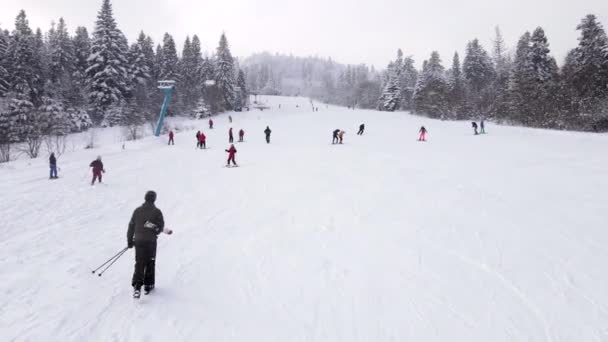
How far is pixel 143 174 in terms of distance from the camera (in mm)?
16547

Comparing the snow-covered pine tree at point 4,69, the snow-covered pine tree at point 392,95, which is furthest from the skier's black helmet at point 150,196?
the snow-covered pine tree at point 392,95

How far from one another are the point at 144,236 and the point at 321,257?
3.38 meters

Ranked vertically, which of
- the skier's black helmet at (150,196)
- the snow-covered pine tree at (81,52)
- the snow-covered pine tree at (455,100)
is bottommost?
the skier's black helmet at (150,196)

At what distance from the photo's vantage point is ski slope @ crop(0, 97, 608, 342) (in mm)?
4695

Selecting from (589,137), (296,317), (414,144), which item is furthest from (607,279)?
(589,137)

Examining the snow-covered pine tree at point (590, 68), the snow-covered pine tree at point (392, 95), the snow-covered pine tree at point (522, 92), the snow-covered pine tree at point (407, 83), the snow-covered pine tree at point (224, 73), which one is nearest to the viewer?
the snow-covered pine tree at point (590, 68)

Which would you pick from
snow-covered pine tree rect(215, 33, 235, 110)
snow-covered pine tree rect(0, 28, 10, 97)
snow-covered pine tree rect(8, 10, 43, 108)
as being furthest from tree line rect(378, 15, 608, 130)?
snow-covered pine tree rect(0, 28, 10, 97)

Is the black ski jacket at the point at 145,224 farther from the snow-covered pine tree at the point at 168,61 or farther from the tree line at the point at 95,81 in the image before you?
the snow-covered pine tree at the point at 168,61

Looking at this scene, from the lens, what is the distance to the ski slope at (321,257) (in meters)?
4.70

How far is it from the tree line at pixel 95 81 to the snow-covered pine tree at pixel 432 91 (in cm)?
3442

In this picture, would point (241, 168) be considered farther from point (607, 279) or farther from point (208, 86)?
point (208, 86)

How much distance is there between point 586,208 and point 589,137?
2033 centimetres

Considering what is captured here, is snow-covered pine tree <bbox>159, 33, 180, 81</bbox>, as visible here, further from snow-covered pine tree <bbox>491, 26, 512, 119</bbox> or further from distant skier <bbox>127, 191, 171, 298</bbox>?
distant skier <bbox>127, 191, 171, 298</bbox>

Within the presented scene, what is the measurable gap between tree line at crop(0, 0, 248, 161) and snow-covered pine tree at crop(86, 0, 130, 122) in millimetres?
117
